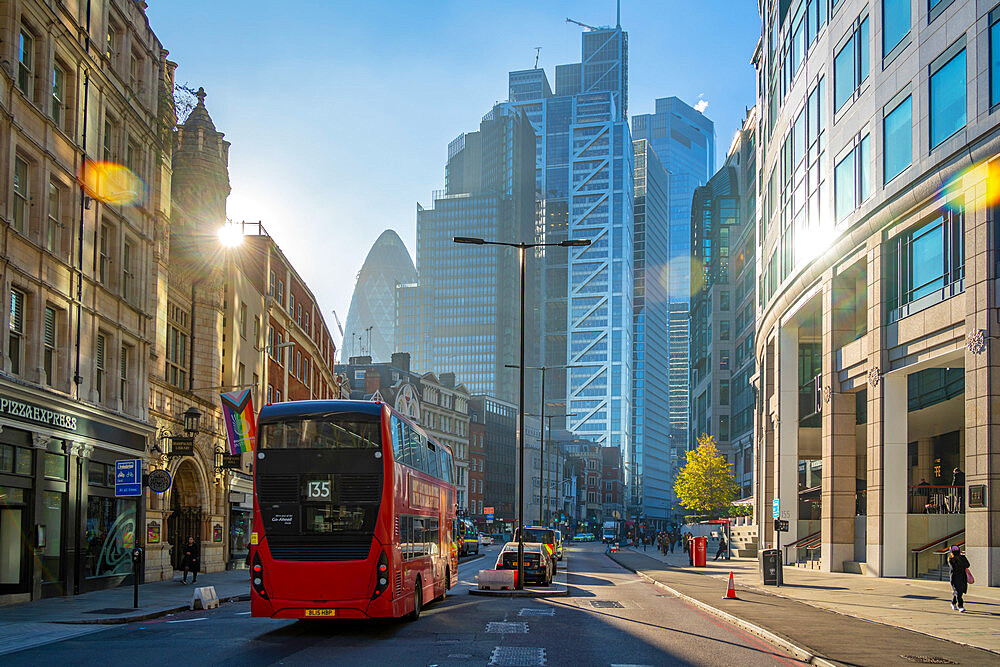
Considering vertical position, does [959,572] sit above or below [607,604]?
above

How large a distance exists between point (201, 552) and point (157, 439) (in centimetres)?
732

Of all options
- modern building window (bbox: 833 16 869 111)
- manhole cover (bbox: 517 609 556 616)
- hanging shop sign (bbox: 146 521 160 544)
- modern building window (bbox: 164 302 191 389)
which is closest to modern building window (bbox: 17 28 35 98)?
modern building window (bbox: 164 302 191 389)

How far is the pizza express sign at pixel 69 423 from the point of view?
Answer: 81.3 ft

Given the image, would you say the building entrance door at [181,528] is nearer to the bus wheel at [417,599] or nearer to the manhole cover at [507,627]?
the bus wheel at [417,599]

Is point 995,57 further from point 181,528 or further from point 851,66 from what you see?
point 181,528

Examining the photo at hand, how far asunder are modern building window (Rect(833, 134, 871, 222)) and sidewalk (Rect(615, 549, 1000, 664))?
15.0 meters

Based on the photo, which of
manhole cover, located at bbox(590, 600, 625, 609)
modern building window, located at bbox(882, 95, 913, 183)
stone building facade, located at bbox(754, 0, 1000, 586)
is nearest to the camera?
manhole cover, located at bbox(590, 600, 625, 609)

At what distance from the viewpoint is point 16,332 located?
26.1 metres

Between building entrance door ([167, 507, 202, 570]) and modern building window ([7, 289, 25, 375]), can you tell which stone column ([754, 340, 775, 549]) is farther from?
modern building window ([7, 289, 25, 375])

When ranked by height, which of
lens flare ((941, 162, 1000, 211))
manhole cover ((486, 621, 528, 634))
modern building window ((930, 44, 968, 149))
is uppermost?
modern building window ((930, 44, 968, 149))

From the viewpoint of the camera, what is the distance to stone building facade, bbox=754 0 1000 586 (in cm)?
3006

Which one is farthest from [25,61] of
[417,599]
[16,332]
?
[417,599]

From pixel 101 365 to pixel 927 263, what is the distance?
27.6m

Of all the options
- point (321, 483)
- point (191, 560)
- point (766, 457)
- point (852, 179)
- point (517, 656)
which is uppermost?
point (852, 179)
